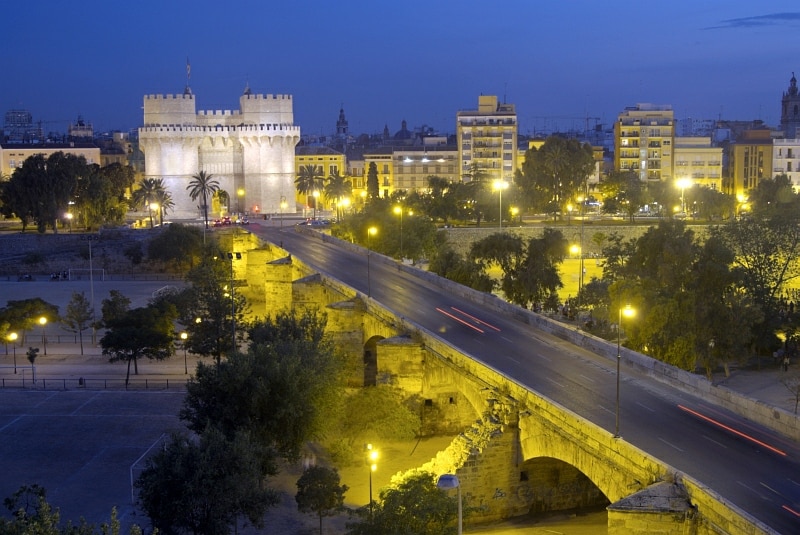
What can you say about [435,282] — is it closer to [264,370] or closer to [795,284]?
[264,370]

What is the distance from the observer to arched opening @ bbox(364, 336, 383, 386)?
2992cm

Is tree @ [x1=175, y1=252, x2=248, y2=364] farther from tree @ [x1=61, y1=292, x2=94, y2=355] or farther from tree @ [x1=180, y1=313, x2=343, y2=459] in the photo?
tree @ [x1=180, y1=313, x2=343, y2=459]

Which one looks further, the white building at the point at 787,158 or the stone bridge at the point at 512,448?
the white building at the point at 787,158

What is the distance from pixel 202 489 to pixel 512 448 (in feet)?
19.3

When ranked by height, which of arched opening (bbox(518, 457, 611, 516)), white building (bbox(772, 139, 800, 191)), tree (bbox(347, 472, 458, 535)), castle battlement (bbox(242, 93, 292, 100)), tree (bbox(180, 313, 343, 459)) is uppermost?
castle battlement (bbox(242, 93, 292, 100))

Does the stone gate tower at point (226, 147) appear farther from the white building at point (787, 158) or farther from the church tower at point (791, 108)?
the church tower at point (791, 108)

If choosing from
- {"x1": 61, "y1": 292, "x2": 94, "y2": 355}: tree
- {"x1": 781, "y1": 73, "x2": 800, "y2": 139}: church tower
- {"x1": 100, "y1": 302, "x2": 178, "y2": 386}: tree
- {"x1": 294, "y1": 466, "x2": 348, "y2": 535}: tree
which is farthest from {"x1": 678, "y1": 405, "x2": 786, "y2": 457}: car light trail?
{"x1": 781, "y1": 73, "x2": 800, "y2": 139}: church tower

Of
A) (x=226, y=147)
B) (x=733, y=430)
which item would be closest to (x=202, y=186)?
(x=226, y=147)

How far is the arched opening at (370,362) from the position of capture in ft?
98.2

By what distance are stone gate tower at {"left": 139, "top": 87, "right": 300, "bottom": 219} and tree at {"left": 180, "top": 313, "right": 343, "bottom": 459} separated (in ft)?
170

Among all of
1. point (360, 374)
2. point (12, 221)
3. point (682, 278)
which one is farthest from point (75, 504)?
point (12, 221)

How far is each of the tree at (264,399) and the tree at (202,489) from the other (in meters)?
3.22

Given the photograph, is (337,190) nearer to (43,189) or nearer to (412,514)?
(43,189)

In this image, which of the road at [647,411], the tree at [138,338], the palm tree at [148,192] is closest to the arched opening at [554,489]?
the road at [647,411]
